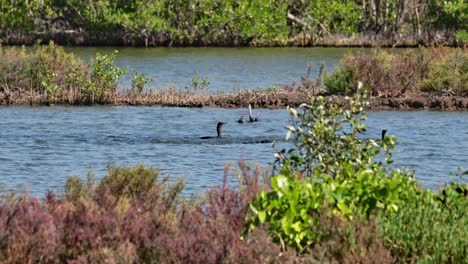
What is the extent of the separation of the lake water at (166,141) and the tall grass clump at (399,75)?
1994 millimetres

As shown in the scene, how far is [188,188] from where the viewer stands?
2105 cm

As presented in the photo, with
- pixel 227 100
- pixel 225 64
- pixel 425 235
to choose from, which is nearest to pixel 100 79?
pixel 227 100

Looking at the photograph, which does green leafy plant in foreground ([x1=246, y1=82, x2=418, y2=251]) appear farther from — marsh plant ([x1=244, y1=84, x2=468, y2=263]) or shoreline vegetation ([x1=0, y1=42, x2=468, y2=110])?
shoreline vegetation ([x1=0, y1=42, x2=468, y2=110])

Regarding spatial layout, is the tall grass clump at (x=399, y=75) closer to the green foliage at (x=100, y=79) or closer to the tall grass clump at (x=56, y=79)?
the tall grass clump at (x=56, y=79)

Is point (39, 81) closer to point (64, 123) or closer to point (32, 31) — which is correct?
point (64, 123)

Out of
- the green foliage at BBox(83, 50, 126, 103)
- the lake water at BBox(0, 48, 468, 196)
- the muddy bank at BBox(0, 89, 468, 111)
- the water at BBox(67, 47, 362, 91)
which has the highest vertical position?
the green foliage at BBox(83, 50, 126, 103)

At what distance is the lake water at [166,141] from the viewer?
77.9 ft

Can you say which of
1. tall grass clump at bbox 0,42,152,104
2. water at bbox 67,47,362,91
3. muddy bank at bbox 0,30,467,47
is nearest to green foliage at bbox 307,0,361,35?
muddy bank at bbox 0,30,467,47

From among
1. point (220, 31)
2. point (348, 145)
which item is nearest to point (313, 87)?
point (348, 145)

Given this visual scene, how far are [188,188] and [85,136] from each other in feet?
31.1

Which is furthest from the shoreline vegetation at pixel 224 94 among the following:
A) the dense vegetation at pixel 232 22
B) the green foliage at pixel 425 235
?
the dense vegetation at pixel 232 22

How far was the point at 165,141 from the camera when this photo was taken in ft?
95.6

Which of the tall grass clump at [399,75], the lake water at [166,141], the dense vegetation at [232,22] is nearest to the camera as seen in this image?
the lake water at [166,141]

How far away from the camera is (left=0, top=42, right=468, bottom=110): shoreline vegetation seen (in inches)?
1405
